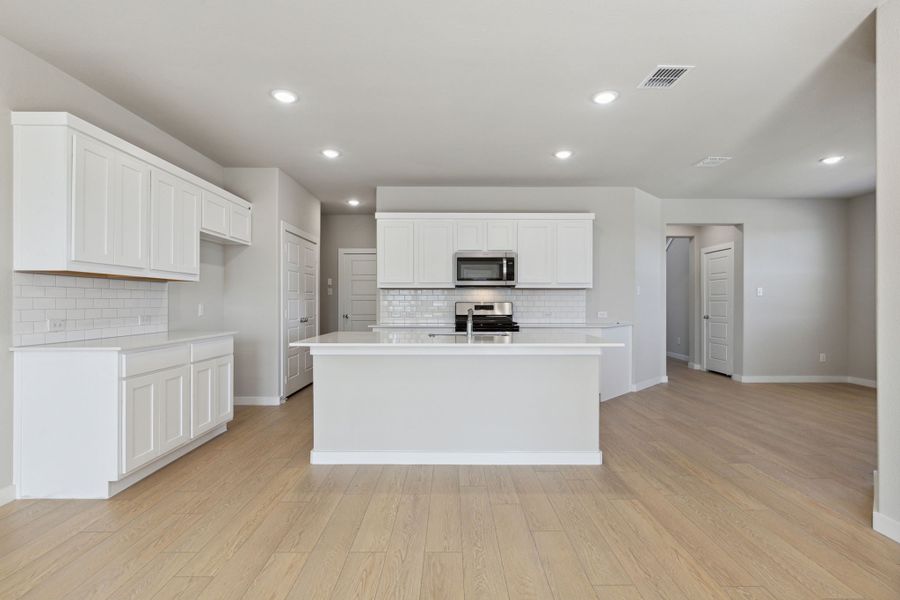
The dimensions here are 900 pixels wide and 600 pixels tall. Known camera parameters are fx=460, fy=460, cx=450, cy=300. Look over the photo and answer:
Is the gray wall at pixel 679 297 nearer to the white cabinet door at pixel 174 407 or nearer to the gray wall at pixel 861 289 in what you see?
the gray wall at pixel 861 289

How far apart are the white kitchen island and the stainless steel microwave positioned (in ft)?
6.97

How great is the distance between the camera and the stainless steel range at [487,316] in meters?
5.59

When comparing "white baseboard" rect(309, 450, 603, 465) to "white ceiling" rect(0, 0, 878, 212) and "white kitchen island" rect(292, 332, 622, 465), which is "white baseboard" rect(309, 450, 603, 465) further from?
"white ceiling" rect(0, 0, 878, 212)

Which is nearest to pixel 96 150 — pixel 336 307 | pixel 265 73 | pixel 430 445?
pixel 265 73

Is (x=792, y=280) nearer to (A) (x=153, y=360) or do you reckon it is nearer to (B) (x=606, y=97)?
(B) (x=606, y=97)

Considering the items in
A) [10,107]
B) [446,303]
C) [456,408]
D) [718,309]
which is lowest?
[456,408]

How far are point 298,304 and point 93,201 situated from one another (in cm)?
301

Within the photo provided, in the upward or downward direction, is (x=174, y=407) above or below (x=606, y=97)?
below

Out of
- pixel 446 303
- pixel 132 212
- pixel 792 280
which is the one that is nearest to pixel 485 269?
pixel 446 303

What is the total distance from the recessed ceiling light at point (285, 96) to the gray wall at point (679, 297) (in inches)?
295

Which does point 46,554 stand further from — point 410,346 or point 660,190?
point 660,190

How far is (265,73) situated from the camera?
119 inches

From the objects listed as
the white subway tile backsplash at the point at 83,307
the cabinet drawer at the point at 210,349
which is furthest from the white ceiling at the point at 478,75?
the cabinet drawer at the point at 210,349

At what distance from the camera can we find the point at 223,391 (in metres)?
3.95
